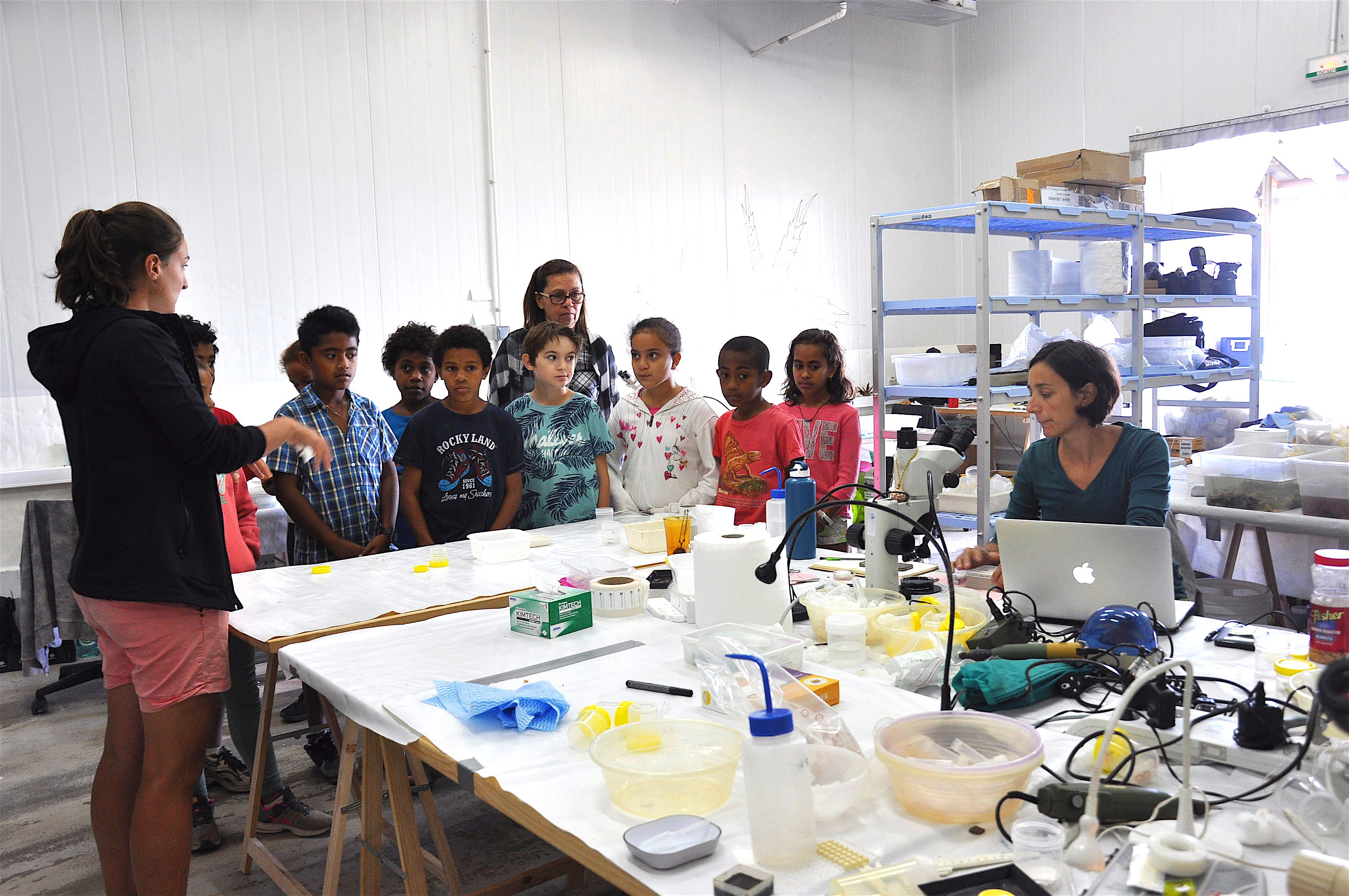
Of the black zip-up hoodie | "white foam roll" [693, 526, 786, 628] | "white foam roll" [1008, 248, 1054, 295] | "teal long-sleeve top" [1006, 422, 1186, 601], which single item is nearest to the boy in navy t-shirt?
the black zip-up hoodie

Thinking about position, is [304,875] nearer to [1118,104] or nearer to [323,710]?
[323,710]

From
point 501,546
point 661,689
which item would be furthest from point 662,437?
point 661,689

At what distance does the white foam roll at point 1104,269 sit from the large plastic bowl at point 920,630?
9.99ft

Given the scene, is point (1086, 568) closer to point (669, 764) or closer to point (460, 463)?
point (669, 764)

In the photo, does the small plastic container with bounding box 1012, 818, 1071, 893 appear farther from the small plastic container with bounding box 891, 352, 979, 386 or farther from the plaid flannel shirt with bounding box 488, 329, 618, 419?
the small plastic container with bounding box 891, 352, 979, 386

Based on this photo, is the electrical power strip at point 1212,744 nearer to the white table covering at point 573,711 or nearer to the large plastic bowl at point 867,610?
the white table covering at point 573,711

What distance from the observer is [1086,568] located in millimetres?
1688

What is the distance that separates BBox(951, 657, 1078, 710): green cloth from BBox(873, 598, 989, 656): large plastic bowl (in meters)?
0.20

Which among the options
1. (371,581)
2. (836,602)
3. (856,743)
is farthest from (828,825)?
(371,581)

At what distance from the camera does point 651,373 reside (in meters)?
3.24

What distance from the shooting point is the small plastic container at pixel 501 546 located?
8.26 ft

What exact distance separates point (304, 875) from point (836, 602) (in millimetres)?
1556

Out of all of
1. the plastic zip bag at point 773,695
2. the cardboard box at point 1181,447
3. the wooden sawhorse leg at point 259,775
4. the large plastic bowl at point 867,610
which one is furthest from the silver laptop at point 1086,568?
the cardboard box at point 1181,447

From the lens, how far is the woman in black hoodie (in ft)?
5.44
